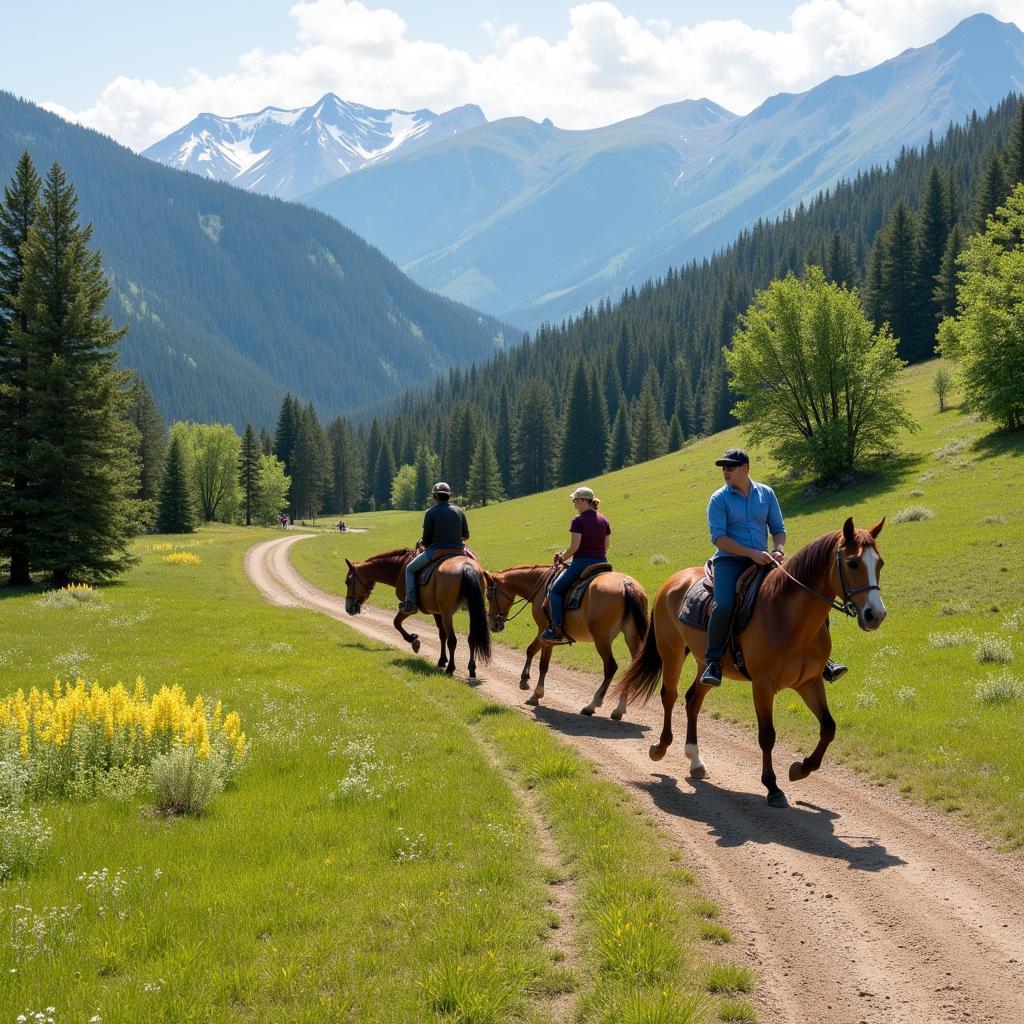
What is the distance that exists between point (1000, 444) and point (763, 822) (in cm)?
4200

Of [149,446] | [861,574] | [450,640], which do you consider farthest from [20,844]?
[149,446]

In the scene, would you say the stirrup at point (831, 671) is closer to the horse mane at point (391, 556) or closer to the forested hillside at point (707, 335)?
the horse mane at point (391, 556)

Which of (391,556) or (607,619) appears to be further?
(391,556)

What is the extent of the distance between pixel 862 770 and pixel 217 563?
2017 inches

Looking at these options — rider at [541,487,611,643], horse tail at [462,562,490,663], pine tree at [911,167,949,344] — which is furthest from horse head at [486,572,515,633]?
pine tree at [911,167,949,344]

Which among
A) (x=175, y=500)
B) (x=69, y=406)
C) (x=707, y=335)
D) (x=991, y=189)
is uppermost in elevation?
(x=707, y=335)

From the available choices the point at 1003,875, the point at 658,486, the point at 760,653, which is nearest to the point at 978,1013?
the point at 1003,875

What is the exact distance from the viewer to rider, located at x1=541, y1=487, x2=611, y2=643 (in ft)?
49.7

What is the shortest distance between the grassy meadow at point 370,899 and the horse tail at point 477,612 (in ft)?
16.0

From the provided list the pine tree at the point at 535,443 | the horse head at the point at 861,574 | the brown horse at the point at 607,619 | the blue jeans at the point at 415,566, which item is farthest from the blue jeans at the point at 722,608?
the pine tree at the point at 535,443

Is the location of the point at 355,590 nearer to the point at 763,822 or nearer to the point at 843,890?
the point at 763,822

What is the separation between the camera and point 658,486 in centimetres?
6938

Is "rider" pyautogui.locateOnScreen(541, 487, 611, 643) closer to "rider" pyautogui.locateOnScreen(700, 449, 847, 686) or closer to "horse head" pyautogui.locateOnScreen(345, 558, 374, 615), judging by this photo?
"rider" pyautogui.locateOnScreen(700, 449, 847, 686)

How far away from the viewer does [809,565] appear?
931 centimetres
